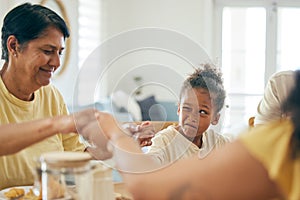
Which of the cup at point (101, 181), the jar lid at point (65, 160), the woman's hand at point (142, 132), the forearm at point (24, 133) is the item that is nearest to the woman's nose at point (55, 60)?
the woman's hand at point (142, 132)

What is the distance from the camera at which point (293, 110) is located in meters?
0.75

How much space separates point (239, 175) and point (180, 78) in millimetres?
975

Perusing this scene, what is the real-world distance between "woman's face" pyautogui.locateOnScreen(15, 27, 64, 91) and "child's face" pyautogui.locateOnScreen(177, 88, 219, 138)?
50cm

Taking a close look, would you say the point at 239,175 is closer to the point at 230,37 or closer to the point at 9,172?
the point at 9,172

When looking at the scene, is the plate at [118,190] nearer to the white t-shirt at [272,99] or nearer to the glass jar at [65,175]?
the glass jar at [65,175]

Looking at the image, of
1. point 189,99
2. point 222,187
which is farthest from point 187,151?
point 222,187

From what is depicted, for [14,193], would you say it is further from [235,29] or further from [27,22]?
[235,29]

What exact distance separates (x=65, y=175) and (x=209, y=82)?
0.91 m

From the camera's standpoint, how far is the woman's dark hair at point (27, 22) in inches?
66.2

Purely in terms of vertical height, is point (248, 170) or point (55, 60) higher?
point (55, 60)

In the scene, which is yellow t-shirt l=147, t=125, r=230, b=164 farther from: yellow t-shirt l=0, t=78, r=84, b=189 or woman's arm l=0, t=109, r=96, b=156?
woman's arm l=0, t=109, r=96, b=156

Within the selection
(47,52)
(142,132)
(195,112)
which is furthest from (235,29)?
(142,132)

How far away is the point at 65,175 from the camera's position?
3.53 ft

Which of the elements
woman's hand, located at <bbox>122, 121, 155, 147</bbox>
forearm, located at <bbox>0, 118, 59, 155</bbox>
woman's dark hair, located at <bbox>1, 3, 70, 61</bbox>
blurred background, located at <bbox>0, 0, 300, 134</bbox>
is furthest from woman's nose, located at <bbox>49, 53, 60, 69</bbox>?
blurred background, located at <bbox>0, 0, 300, 134</bbox>
